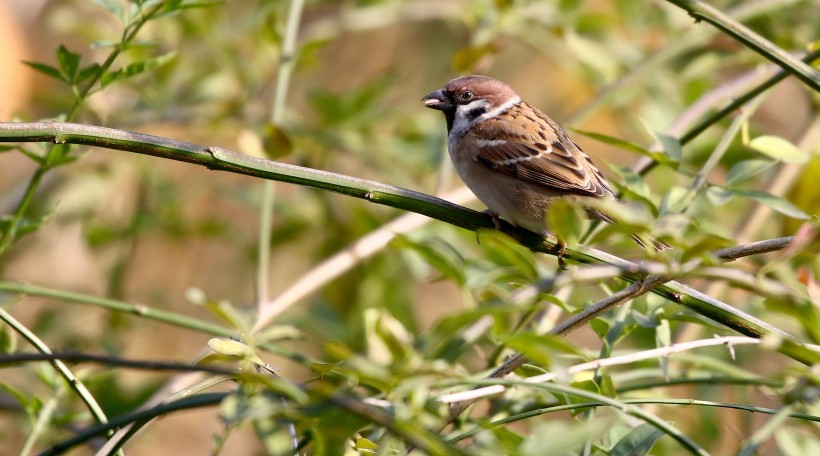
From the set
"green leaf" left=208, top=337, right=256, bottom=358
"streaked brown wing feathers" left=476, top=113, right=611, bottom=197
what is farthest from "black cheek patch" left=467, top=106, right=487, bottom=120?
"green leaf" left=208, top=337, right=256, bottom=358

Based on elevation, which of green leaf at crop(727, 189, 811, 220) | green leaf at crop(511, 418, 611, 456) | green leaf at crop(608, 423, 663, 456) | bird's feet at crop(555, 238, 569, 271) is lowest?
green leaf at crop(511, 418, 611, 456)

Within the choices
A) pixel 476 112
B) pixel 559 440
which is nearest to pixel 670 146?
pixel 559 440

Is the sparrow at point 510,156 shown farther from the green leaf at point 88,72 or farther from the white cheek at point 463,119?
the green leaf at point 88,72

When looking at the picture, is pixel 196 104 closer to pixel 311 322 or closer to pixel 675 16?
pixel 311 322

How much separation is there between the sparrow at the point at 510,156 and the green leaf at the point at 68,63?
1250mm

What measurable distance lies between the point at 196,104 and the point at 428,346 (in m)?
2.80

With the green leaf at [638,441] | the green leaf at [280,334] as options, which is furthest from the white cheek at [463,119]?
the green leaf at [638,441]

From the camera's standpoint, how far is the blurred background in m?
3.26

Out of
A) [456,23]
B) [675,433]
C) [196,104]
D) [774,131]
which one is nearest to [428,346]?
[675,433]

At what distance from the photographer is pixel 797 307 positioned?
1.11 meters

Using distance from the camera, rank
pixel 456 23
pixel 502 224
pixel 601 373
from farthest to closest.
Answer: pixel 456 23
pixel 502 224
pixel 601 373

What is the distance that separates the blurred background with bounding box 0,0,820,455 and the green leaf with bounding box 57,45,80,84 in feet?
3.39

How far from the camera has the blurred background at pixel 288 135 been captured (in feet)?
10.7

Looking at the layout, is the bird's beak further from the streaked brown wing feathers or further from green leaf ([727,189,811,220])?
green leaf ([727,189,811,220])
